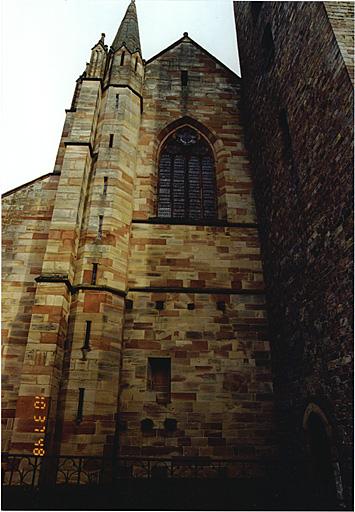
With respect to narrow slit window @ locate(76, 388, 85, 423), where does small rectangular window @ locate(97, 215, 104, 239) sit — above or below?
above

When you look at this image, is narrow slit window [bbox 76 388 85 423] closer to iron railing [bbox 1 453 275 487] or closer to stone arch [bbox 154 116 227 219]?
iron railing [bbox 1 453 275 487]

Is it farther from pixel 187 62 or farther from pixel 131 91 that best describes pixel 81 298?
pixel 187 62

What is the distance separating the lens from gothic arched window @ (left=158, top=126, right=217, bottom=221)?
34.5ft

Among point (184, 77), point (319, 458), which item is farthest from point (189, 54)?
point (319, 458)

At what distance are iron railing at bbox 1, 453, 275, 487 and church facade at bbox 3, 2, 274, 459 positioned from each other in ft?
0.54

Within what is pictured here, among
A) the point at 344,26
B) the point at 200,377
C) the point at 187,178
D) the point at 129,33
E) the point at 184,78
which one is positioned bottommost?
the point at 200,377

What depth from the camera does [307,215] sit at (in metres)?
6.96

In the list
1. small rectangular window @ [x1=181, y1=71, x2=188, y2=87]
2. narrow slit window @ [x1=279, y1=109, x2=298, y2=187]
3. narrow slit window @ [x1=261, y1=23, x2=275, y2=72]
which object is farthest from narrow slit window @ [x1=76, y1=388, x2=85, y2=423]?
small rectangular window @ [x1=181, y1=71, x2=188, y2=87]

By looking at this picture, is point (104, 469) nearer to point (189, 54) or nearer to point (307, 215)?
point (307, 215)

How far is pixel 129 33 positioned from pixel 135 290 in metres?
9.52

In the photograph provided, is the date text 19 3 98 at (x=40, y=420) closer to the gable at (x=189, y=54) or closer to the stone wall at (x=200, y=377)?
the stone wall at (x=200, y=377)

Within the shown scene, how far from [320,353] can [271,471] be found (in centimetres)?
272

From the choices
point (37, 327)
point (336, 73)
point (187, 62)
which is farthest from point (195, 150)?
point (37, 327)

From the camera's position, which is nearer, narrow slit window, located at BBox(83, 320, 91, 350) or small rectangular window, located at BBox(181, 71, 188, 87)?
narrow slit window, located at BBox(83, 320, 91, 350)
